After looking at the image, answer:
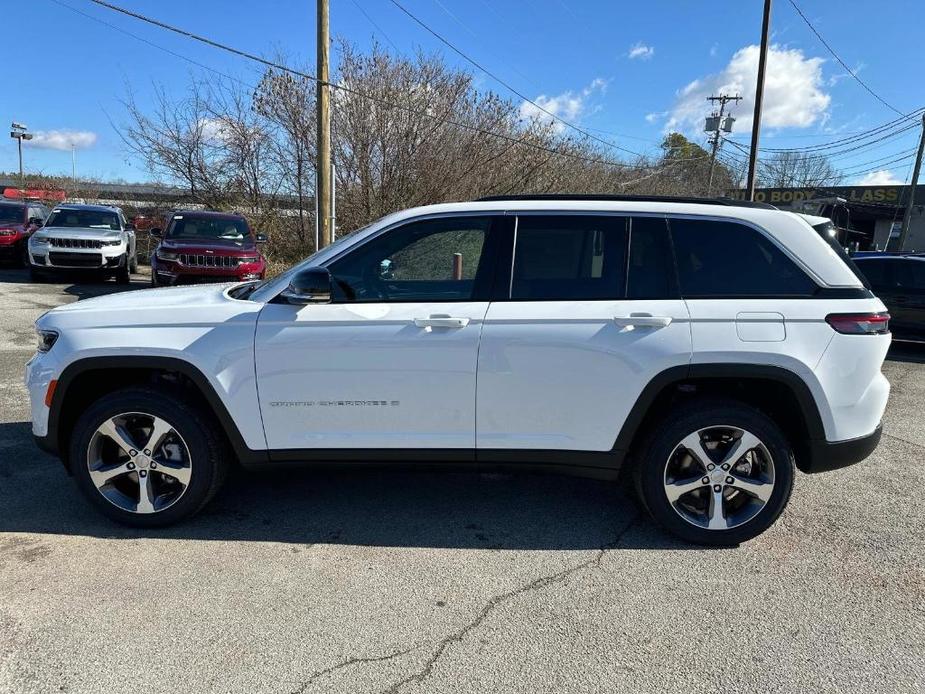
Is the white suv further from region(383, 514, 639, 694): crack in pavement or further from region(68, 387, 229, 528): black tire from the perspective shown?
region(383, 514, 639, 694): crack in pavement

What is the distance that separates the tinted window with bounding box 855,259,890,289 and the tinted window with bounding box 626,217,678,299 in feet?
27.2

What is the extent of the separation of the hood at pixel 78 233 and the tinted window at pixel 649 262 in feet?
44.0

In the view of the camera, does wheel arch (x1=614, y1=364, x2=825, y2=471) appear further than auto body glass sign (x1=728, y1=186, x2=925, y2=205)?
No

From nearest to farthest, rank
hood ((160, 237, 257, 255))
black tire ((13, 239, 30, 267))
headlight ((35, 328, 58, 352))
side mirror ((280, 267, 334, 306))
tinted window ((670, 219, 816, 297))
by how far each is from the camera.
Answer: side mirror ((280, 267, 334, 306)) < tinted window ((670, 219, 816, 297)) < headlight ((35, 328, 58, 352)) < hood ((160, 237, 257, 255)) < black tire ((13, 239, 30, 267))

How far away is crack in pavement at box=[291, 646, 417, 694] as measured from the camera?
93.3 inches

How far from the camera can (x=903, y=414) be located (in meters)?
6.32

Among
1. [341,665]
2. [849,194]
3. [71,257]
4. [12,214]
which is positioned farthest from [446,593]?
[849,194]

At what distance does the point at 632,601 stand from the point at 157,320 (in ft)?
9.05

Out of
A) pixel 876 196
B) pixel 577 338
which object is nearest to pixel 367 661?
pixel 577 338

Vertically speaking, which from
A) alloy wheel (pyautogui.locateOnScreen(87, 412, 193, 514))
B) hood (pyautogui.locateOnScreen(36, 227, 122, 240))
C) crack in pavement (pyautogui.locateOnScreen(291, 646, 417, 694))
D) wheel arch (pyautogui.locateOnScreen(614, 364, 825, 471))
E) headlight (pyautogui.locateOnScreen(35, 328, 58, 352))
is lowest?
crack in pavement (pyautogui.locateOnScreen(291, 646, 417, 694))

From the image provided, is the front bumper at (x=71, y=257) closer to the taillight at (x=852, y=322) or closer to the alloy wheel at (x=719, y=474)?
the alloy wheel at (x=719, y=474)

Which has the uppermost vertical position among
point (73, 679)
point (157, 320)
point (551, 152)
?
point (551, 152)

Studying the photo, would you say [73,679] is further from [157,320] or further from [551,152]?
[551,152]

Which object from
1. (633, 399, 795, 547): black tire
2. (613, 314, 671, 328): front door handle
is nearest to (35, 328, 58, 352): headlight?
(613, 314, 671, 328): front door handle
